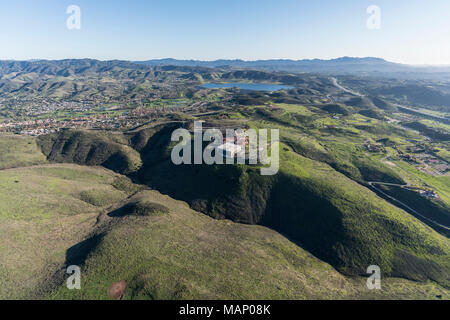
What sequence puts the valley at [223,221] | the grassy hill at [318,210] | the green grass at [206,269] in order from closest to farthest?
the green grass at [206,269], the valley at [223,221], the grassy hill at [318,210]

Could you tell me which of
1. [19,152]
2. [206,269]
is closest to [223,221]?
[206,269]

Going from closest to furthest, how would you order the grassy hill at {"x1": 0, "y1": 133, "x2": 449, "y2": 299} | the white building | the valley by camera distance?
the grassy hill at {"x1": 0, "y1": 133, "x2": 449, "y2": 299} → the valley → the white building

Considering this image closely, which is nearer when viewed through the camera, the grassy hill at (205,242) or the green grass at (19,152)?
the grassy hill at (205,242)

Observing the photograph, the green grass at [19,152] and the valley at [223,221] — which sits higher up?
the green grass at [19,152]

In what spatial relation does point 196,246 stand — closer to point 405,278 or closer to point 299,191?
point 299,191

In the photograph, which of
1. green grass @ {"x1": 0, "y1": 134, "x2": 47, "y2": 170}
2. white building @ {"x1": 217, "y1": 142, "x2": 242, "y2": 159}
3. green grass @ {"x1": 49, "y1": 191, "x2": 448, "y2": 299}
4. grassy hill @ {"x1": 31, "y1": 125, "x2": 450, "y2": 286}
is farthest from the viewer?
green grass @ {"x1": 0, "y1": 134, "x2": 47, "y2": 170}

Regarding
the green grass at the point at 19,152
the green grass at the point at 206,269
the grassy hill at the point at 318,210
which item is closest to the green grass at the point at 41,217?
the green grass at the point at 206,269

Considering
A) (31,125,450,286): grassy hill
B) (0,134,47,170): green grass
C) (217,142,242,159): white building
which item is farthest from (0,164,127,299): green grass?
(217,142,242,159): white building

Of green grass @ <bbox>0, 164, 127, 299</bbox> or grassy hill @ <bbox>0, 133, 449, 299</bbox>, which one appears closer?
grassy hill @ <bbox>0, 133, 449, 299</bbox>

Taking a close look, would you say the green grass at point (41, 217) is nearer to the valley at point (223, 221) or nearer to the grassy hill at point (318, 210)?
the valley at point (223, 221)

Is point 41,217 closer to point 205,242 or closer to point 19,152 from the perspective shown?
point 205,242

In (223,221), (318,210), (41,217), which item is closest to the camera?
(41,217)

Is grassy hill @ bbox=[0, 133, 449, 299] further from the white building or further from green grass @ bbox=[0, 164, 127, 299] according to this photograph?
the white building
